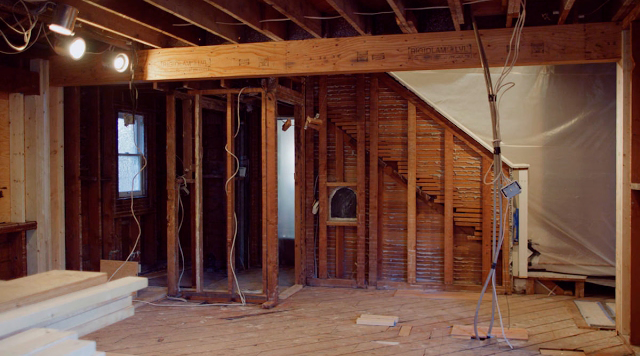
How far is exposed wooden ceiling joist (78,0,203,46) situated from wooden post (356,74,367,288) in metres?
1.77

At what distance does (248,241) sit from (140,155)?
5.40 ft

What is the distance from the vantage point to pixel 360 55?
398 cm

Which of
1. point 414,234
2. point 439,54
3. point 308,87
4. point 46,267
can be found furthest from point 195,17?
point 414,234

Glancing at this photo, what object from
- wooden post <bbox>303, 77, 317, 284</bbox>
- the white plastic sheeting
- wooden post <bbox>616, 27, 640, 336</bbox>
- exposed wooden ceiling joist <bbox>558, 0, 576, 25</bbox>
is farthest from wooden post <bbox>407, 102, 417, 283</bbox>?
wooden post <bbox>616, 27, 640, 336</bbox>

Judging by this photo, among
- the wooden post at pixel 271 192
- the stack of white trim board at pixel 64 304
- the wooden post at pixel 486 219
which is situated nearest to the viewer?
the stack of white trim board at pixel 64 304

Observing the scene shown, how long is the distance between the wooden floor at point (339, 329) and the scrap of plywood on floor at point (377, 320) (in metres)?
0.08

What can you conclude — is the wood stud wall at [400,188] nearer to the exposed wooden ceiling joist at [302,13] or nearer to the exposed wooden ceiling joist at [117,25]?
the exposed wooden ceiling joist at [302,13]

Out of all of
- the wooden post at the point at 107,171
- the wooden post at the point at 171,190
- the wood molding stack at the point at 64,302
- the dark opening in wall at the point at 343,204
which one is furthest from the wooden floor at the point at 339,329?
the wood molding stack at the point at 64,302

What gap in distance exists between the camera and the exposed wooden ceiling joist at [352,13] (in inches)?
131

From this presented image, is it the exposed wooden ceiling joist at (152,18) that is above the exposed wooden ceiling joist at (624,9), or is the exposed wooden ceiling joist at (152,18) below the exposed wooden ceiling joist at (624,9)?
above

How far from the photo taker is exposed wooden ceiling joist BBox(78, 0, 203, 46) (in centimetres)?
352

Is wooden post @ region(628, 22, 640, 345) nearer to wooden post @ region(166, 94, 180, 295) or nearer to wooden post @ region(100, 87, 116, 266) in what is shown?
wooden post @ region(166, 94, 180, 295)

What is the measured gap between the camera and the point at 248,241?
6.56 meters

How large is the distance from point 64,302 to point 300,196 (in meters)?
3.83
